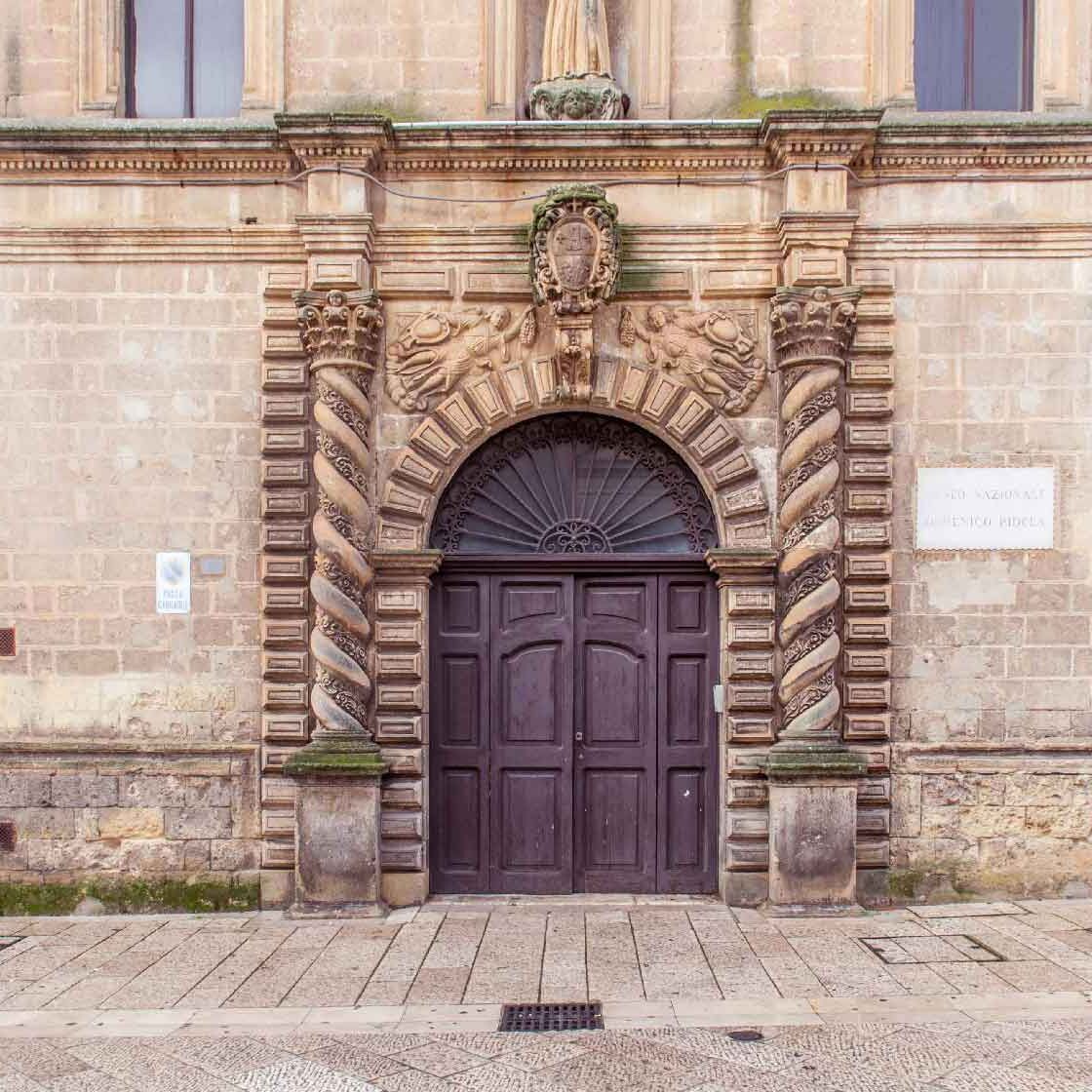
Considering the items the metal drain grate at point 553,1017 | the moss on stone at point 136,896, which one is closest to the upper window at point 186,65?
the moss on stone at point 136,896

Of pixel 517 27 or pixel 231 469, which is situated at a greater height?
pixel 517 27

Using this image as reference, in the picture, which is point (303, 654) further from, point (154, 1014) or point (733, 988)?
point (733, 988)

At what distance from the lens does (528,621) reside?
8.39 metres

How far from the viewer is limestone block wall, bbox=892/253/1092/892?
8.13 metres

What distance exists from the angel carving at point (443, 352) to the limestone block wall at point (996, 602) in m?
2.88

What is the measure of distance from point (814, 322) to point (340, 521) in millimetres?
3635

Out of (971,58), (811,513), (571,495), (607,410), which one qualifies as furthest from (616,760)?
(971,58)

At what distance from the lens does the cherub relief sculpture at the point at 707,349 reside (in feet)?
26.9

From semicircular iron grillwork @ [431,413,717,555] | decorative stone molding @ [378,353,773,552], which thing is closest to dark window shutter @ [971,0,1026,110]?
decorative stone molding @ [378,353,773,552]

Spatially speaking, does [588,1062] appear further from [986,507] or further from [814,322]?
[814,322]

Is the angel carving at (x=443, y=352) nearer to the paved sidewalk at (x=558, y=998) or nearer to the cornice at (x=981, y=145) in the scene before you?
the cornice at (x=981, y=145)

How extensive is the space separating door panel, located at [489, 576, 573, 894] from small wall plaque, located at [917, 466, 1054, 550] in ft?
8.82

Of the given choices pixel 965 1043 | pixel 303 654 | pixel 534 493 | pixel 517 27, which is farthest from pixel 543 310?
pixel 965 1043

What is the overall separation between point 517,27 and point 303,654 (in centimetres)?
495
